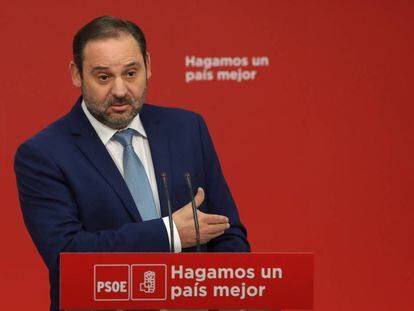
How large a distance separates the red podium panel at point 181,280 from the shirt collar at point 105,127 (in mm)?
654

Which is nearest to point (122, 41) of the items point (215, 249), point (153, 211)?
point (153, 211)

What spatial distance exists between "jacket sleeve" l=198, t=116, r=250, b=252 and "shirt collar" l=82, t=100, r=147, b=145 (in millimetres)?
200

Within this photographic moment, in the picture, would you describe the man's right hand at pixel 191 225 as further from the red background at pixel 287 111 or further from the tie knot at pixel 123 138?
the red background at pixel 287 111

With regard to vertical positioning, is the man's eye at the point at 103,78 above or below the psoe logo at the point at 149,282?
above

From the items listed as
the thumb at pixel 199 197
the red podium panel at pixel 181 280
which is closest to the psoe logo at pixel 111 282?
the red podium panel at pixel 181 280

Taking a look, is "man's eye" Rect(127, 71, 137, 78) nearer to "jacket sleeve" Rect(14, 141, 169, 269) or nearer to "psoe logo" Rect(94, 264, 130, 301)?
"jacket sleeve" Rect(14, 141, 169, 269)

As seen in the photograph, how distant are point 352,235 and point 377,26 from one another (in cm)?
95

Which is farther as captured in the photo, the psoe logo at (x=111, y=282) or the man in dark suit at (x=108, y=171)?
the man in dark suit at (x=108, y=171)

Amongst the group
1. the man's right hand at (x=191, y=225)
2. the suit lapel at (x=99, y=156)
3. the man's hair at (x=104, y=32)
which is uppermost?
the man's hair at (x=104, y=32)

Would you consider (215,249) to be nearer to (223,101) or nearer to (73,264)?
(73,264)

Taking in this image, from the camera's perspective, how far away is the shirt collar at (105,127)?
2.51 metres

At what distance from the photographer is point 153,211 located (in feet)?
8.10

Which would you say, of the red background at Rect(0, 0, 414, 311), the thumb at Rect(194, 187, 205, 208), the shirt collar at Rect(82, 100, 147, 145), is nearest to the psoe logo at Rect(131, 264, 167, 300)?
the thumb at Rect(194, 187, 205, 208)

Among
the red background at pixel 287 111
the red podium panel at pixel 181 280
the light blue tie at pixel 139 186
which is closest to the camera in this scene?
the red podium panel at pixel 181 280
